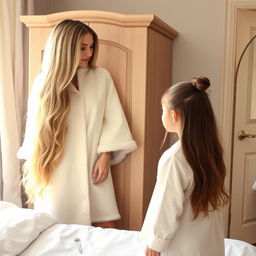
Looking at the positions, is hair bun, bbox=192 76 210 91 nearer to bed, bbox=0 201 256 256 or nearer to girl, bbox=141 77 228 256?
girl, bbox=141 77 228 256

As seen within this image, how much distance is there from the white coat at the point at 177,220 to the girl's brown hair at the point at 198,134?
0.03 meters

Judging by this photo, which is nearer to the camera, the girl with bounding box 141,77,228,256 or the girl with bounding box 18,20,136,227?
the girl with bounding box 141,77,228,256

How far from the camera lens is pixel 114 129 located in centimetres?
232

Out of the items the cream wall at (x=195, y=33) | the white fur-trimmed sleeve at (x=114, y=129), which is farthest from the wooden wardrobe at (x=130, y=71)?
the cream wall at (x=195, y=33)

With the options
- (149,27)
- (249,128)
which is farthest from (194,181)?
(249,128)

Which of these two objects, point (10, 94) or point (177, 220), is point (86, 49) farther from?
point (177, 220)

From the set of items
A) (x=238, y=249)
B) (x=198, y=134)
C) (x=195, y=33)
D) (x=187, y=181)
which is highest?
(x=195, y=33)

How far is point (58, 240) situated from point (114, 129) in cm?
78

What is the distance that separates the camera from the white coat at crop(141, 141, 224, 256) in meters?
1.43

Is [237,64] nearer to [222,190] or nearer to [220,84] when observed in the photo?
[220,84]

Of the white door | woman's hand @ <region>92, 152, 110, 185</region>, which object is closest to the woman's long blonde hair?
woman's hand @ <region>92, 152, 110, 185</region>

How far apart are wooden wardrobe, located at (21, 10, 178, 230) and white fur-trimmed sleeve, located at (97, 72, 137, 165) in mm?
91

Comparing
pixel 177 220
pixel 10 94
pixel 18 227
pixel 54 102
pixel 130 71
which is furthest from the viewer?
pixel 10 94

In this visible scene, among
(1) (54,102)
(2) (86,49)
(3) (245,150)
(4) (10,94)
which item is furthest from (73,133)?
(3) (245,150)
